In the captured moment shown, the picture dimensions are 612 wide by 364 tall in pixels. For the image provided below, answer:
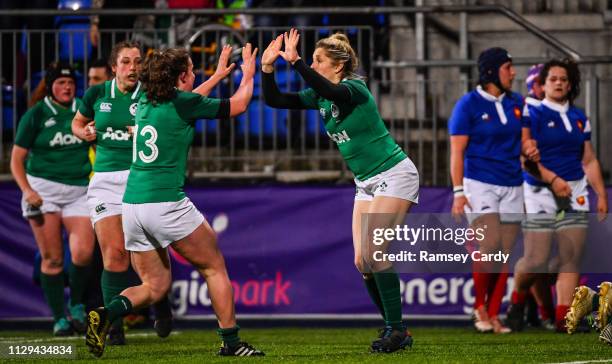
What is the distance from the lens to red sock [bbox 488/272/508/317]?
11.5m

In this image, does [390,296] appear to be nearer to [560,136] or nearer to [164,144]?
[164,144]

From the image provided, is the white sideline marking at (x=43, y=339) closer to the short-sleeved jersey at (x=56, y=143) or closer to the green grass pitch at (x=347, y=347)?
the green grass pitch at (x=347, y=347)

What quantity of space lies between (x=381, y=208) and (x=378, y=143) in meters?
0.45

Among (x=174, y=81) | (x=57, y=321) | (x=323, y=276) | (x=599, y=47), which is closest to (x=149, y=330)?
(x=57, y=321)

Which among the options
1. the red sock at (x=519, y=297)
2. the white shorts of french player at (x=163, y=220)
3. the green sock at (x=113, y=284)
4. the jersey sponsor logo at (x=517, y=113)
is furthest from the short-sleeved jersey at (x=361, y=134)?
the red sock at (x=519, y=297)

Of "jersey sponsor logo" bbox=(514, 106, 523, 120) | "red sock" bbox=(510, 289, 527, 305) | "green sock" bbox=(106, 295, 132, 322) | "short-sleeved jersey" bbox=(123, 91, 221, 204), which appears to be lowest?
"red sock" bbox=(510, 289, 527, 305)

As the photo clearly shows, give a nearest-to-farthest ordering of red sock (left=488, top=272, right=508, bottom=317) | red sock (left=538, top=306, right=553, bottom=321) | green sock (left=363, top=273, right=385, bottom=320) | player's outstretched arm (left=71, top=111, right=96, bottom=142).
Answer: green sock (left=363, top=273, right=385, bottom=320), player's outstretched arm (left=71, top=111, right=96, bottom=142), red sock (left=488, top=272, right=508, bottom=317), red sock (left=538, top=306, right=553, bottom=321)

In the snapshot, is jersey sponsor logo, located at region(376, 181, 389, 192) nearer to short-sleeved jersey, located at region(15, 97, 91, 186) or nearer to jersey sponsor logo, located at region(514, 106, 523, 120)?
jersey sponsor logo, located at region(514, 106, 523, 120)

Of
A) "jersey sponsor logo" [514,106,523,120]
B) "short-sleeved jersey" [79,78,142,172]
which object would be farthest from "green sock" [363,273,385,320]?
"jersey sponsor logo" [514,106,523,120]

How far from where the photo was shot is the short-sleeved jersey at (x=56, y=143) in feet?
39.2

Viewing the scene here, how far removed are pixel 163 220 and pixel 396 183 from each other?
1.59 meters

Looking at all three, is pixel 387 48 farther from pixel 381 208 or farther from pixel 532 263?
pixel 381 208

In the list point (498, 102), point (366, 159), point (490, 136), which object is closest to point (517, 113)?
point (498, 102)

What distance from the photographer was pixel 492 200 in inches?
444
